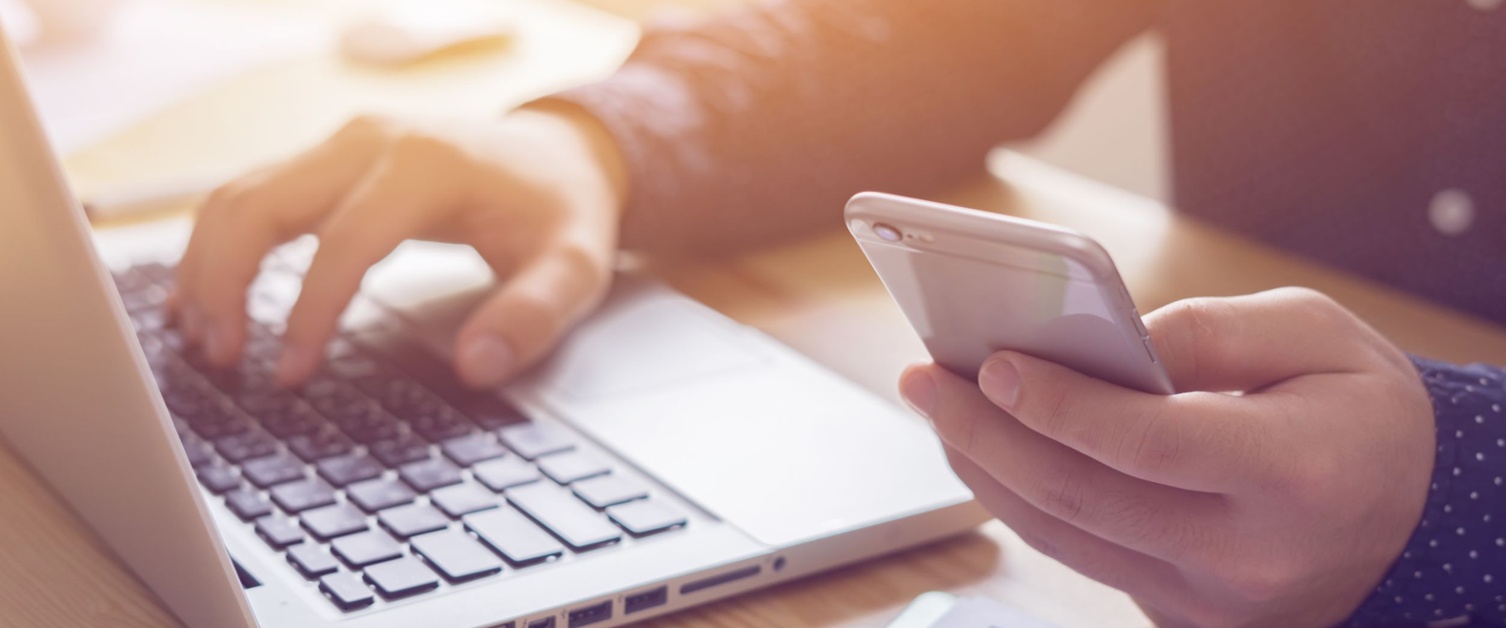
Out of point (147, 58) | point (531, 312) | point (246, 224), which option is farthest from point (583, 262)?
point (147, 58)

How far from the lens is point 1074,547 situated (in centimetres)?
46

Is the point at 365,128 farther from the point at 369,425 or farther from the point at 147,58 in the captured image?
the point at 147,58

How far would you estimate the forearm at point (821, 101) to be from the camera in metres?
0.82

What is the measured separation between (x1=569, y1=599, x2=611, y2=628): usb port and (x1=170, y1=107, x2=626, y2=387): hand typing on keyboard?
195 mm

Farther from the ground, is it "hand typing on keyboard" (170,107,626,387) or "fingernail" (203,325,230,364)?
"hand typing on keyboard" (170,107,626,387)

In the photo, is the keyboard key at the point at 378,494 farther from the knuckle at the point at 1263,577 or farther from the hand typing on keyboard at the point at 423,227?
the knuckle at the point at 1263,577

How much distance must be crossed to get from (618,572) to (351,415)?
0.19m

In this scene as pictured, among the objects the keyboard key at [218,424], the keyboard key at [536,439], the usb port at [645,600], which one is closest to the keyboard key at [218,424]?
the keyboard key at [218,424]

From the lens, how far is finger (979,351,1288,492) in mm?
386

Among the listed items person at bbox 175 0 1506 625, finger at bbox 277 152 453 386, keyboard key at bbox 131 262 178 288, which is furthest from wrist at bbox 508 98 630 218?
keyboard key at bbox 131 262 178 288

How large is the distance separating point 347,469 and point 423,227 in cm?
20

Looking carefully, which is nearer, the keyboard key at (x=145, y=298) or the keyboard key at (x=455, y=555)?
the keyboard key at (x=455, y=555)

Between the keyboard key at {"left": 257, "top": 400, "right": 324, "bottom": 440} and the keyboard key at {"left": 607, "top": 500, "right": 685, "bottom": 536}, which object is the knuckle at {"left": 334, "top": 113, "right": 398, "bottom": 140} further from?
the keyboard key at {"left": 607, "top": 500, "right": 685, "bottom": 536}

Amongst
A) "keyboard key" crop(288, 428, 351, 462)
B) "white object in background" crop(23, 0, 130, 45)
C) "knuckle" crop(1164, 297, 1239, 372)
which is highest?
"knuckle" crop(1164, 297, 1239, 372)
